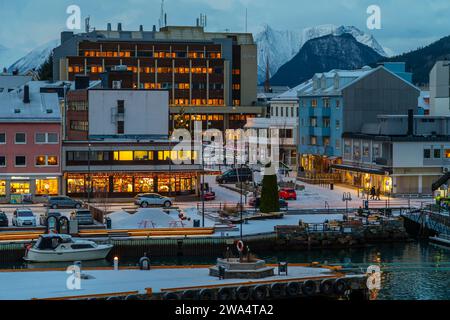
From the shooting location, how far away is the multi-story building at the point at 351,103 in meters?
78.2

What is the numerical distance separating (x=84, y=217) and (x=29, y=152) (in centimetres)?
1479

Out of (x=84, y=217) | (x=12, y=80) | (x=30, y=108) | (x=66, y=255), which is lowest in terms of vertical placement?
(x=66, y=255)

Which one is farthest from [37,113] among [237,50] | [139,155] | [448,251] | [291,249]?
[237,50]

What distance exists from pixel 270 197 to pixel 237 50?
3468 inches

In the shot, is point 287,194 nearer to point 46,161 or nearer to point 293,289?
point 46,161

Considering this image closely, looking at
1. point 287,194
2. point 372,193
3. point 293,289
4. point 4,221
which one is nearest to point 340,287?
point 293,289

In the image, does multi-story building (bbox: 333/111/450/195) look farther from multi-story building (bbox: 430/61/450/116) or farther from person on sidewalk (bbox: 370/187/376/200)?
multi-story building (bbox: 430/61/450/116)

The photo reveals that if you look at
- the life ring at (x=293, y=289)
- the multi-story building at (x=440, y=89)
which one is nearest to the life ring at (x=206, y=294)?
the life ring at (x=293, y=289)

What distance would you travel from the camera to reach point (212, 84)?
130 metres

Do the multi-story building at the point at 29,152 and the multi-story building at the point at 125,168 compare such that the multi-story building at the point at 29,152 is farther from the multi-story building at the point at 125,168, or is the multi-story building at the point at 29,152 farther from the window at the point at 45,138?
the multi-story building at the point at 125,168

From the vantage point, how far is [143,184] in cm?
6594

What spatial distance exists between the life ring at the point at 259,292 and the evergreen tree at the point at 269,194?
19.7 m

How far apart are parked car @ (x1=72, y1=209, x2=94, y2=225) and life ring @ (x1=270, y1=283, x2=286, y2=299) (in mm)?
17473
